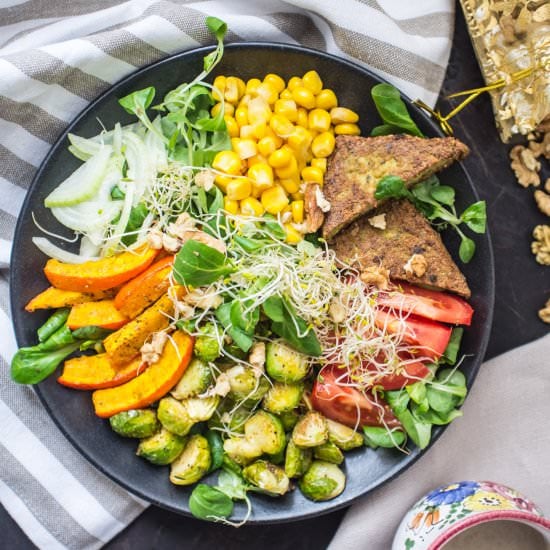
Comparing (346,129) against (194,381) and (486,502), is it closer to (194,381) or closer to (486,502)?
(194,381)

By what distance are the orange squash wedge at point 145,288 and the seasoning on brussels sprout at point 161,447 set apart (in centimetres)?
Result: 63

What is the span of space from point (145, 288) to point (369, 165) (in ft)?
4.13

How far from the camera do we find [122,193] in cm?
344

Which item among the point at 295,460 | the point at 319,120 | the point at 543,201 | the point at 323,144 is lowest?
the point at 295,460

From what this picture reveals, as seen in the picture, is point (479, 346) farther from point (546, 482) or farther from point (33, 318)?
point (33, 318)

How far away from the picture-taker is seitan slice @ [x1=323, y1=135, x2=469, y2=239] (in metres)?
3.34

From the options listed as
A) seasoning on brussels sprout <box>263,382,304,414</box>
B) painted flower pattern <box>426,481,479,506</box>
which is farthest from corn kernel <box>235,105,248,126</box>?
painted flower pattern <box>426,481,479,506</box>

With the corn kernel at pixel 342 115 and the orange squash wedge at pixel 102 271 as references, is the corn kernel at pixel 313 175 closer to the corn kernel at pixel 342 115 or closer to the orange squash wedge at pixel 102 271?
the corn kernel at pixel 342 115

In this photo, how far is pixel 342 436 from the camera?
135 inches

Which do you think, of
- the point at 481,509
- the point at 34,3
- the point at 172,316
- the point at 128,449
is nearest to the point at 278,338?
the point at 172,316

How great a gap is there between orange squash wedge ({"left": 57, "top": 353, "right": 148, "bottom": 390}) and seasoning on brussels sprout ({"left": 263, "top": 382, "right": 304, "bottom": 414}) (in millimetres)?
635

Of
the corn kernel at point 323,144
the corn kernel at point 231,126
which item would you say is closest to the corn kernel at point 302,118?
the corn kernel at point 323,144

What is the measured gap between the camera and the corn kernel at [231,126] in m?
3.46

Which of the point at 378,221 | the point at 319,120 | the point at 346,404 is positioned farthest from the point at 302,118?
the point at 346,404
